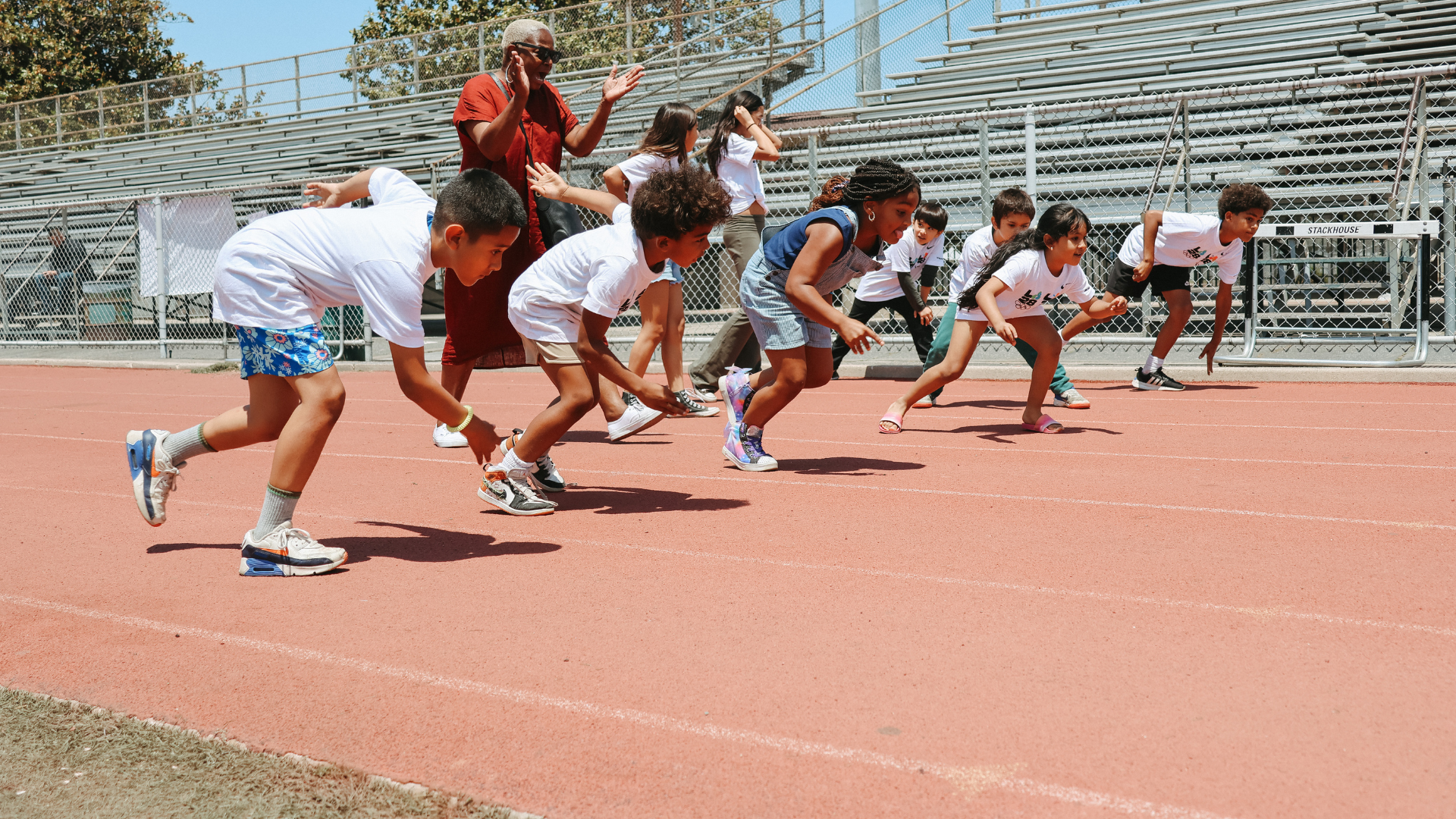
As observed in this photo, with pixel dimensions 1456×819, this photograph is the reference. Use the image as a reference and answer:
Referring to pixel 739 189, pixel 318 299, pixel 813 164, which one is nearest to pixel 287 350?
pixel 318 299

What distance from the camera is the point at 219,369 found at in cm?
1344

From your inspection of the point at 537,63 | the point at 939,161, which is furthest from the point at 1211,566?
the point at 939,161

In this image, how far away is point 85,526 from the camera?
5.00 m

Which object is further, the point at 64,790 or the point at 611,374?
the point at 611,374

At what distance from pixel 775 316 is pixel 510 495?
63.2 inches

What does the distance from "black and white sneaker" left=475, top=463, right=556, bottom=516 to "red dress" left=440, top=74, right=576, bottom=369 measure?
1.16 meters

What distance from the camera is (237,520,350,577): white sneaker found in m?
4.00

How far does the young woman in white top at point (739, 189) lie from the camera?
8.36 meters

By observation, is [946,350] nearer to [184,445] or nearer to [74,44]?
[184,445]

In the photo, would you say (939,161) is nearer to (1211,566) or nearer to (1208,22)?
(1208,22)

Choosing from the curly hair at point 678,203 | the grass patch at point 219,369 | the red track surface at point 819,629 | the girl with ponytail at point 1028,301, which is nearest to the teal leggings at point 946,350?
the girl with ponytail at point 1028,301

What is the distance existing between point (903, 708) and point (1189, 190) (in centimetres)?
1001

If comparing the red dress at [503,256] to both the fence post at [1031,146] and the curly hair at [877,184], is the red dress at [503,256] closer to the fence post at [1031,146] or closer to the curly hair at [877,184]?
the curly hair at [877,184]

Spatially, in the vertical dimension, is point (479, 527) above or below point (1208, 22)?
below
